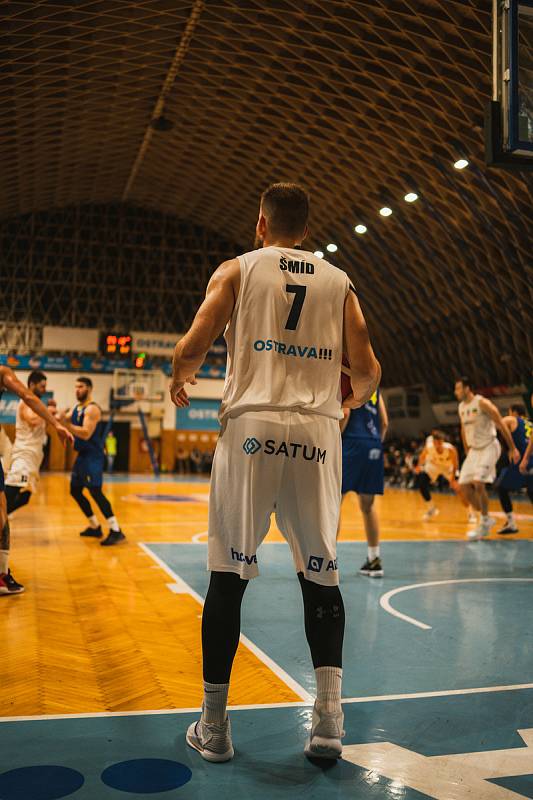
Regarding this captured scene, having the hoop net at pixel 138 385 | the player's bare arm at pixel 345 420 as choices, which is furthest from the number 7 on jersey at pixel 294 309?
the hoop net at pixel 138 385

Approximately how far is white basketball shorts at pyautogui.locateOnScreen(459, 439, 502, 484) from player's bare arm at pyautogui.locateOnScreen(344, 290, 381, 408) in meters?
7.15

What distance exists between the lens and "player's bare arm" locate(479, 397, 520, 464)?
839 centimetres

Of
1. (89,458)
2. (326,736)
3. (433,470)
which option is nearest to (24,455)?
(89,458)

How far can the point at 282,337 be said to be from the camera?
8.45ft

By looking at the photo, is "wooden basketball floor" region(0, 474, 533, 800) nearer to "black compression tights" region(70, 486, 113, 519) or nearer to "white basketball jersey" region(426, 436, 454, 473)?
"black compression tights" region(70, 486, 113, 519)

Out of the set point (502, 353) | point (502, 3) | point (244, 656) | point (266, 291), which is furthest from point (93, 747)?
point (502, 353)

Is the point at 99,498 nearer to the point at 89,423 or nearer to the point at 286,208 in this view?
the point at 89,423

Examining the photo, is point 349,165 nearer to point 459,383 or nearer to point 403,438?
point 403,438

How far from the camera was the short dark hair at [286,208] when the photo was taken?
2.67 meters

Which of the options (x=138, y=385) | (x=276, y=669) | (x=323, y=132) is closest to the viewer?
(x=276, y=669)

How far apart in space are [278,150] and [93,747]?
24.9 meters

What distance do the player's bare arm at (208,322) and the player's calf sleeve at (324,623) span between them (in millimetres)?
885

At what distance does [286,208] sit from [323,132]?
21980 mm

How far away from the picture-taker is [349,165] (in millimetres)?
24406
